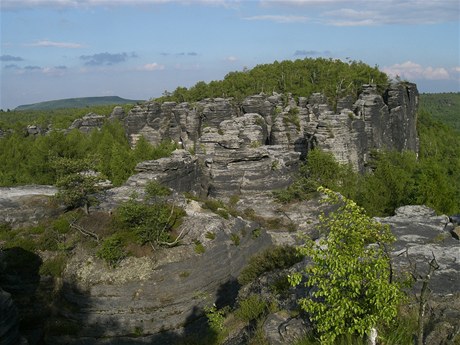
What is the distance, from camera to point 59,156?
52719 millimetres

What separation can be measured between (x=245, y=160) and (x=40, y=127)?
60.9 m

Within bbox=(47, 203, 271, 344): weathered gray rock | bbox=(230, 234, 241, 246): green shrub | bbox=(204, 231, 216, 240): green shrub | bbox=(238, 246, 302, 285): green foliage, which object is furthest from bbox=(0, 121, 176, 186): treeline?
bbox=(238, 246, 302, 285): green foliage

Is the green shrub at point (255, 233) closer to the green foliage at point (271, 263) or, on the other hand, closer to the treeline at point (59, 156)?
the green foliage at point (271, 263)

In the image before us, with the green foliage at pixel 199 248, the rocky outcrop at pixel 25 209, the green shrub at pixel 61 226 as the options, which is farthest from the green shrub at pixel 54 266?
the green foliage at pixel 199 248

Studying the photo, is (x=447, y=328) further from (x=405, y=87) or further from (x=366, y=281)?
(x=405, y=87)

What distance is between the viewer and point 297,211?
1278 inches

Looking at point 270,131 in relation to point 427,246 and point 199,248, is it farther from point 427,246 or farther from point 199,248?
point 427,246

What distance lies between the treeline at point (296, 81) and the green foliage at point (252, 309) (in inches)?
2483

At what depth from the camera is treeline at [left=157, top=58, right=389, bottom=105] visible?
3147 inches

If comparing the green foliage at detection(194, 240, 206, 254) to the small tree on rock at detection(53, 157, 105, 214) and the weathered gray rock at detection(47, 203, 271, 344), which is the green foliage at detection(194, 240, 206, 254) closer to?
the weathered gray rock at detection(47, 203, 271, 344)

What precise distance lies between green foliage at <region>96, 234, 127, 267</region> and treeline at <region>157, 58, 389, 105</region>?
59.3m

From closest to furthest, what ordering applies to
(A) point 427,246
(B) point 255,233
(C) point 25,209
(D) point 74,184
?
(A) point 427,246, (B) point 255,233, (D) point 74,184, (C) point 25,209

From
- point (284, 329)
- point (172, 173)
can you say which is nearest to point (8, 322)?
point (284, 329)

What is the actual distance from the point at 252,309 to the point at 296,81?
3105 inches
